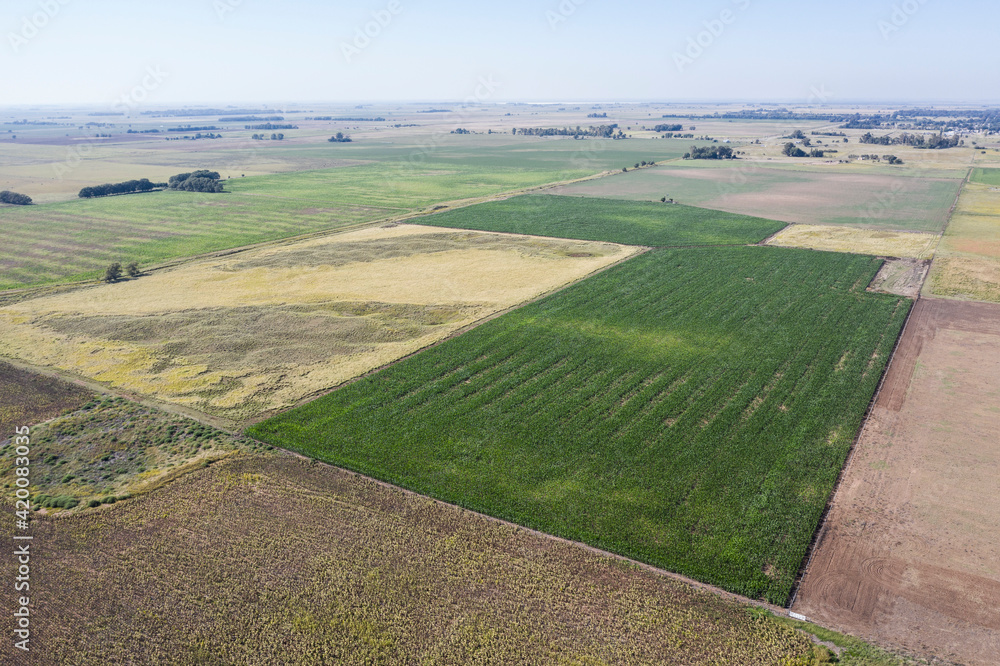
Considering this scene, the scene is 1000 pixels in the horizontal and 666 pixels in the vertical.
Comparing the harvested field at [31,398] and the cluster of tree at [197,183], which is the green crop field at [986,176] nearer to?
the harvested field at [31,398]

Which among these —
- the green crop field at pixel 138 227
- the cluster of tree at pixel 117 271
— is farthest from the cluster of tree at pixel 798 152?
the cluster of tree at pixel 117 271

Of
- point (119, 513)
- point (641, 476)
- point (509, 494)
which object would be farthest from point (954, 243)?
point (119, 513)

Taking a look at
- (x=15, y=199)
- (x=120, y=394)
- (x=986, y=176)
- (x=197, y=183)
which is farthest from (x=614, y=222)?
(x=15, y=199)

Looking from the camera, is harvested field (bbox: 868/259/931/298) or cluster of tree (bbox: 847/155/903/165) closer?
harvested field (bbox: 868/259/931/298)

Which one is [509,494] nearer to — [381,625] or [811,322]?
[381,625]

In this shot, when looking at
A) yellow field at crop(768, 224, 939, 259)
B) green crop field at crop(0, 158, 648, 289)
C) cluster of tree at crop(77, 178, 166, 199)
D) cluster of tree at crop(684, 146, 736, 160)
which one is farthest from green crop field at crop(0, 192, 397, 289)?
cluster of tree at crop(684, 146, 736, 160)

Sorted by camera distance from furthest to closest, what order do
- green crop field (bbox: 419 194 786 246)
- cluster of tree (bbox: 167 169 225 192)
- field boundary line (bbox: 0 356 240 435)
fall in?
cluster of tree (bbox: 167 169 225 192) → green crop field (bbox: 419 194 786 246) → field boundary line (bbox: 0 356 240 435)

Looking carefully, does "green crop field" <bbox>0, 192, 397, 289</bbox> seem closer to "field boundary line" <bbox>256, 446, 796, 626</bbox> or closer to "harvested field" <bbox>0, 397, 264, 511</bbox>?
"harvested field" <bbox>0, 397, 264, 511</bbox>

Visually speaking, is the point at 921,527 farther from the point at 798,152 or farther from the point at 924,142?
the point at 924,142
